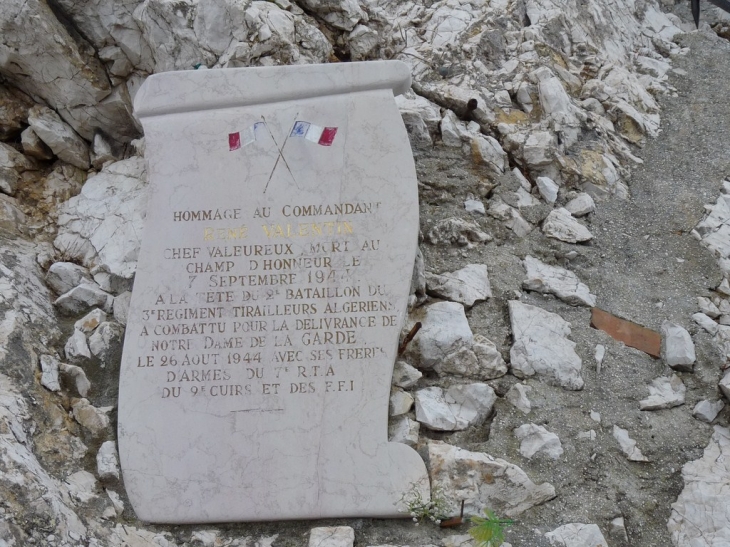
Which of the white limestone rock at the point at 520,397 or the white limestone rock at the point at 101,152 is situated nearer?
the white limestone rock at the point at 520,397

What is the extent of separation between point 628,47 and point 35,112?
6272 mm

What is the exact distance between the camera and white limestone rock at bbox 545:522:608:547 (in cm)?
378

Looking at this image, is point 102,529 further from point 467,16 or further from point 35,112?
point 467,16

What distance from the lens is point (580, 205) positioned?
5.68 metres

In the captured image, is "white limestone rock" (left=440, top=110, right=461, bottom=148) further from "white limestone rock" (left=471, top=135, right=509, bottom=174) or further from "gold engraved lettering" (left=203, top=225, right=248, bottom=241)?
"gold engraved lettering" (left=203, top=225, right=248, bottom=241)

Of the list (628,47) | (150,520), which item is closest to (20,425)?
(150,520)

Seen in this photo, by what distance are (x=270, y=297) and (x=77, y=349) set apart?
1.41 meters

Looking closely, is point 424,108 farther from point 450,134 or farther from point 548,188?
point 548,188

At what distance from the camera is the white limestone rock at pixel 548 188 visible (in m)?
5.71

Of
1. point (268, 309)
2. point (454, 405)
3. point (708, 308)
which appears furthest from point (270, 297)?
point (708, 308)

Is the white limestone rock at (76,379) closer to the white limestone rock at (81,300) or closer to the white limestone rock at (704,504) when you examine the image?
the white limestone rock at (81,300)

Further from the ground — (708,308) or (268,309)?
(268,309)

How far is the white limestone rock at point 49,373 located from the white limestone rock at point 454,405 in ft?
7.64

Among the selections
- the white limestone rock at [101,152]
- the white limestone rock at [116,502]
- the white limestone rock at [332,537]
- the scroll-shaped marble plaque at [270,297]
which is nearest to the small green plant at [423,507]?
the scroll-shaped marble plaque at [270,297]
